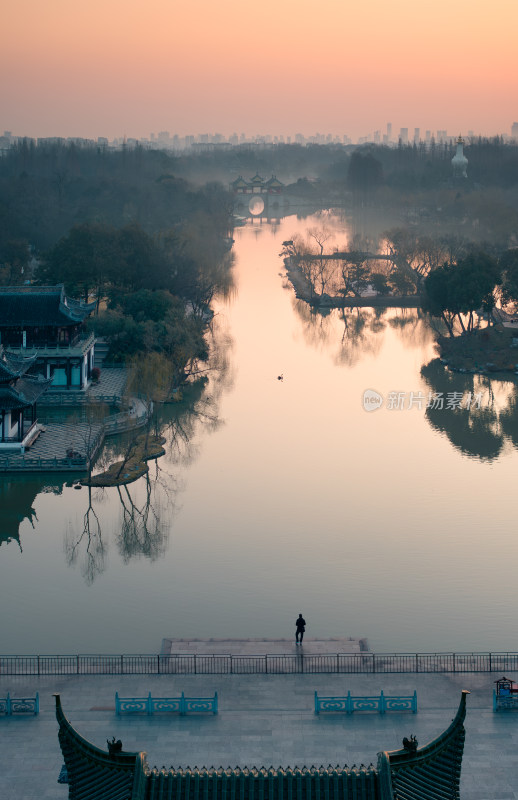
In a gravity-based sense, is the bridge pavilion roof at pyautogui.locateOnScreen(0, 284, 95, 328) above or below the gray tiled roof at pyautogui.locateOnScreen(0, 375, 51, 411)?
above

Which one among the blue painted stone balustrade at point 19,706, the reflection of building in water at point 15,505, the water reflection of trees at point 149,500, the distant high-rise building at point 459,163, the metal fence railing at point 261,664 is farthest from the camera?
the distant high-rise building at point 459,163

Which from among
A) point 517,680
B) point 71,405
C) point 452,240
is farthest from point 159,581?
point 452,240

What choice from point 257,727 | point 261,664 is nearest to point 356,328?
point 261,664

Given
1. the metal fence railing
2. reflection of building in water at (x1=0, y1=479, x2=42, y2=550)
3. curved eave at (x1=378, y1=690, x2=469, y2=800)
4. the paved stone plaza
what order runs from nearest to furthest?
curved eave at (x1=378, y1=690, x2=469, y2=800) < the paved stone plaza < the metal fence railing < reflection of building in water at (x1=0, y1=479, x2=42, y2=550)

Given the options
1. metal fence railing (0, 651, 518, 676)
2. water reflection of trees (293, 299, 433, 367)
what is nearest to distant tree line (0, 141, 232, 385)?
water reflection of trees (293, 299, 433, 367)

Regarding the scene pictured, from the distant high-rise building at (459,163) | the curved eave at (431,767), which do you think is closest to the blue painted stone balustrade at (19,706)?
the curved eave at (431,767)

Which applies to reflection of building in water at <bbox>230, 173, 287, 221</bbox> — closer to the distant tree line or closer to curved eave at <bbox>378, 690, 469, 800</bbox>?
the distant tree line

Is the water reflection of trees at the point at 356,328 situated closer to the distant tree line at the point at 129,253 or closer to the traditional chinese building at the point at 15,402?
the distant tree line at the point at 129,253
